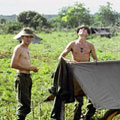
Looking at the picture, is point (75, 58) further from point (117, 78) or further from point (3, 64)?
point (3, 64)

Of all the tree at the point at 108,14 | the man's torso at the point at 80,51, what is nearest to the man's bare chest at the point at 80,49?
the man's torso at the point at 80,51

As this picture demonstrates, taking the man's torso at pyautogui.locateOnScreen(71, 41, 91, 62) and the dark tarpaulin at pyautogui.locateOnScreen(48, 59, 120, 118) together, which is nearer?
the dark tarpaulin at pyautogui.locateOnScreen(48, 59, 120, 118)

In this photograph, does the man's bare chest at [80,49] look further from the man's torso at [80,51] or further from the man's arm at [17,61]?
the man's arm at [17,61]

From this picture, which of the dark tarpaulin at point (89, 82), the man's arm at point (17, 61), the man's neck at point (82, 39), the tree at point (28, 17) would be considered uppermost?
the tree at point (28, 17)

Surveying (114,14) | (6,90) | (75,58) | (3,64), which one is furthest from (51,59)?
(114,14)

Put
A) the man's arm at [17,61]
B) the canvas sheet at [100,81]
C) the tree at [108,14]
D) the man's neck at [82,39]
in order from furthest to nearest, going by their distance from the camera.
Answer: the tree at [108,14] < the man's neck at [82,39] < the man's arm at [17,61] < the canvas sheet at [100,81]

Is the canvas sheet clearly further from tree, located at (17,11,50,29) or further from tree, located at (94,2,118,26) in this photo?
tree, located at (94,2,118,26)

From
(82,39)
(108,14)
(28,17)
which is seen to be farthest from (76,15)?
(82,39)

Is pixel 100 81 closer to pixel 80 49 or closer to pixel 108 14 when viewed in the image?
pixel 80 49

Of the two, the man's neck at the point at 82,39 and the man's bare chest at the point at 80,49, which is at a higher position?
the man's neck at the point at 82,39

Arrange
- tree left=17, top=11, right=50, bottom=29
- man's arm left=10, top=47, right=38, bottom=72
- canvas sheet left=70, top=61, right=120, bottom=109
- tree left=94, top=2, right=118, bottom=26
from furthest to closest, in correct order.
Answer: tree left=94, top=2, right=118, bottom=26 < tree left=17, top=11, right=50, bottom=29 < man's arm left=10, top=47, right=38, bottom=72 < canvas sheet left=70, top=61, right=120, bottom=109

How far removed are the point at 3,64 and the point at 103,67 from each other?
8.24m

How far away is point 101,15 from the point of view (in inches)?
3684

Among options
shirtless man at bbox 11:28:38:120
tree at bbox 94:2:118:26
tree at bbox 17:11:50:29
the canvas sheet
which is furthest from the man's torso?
tree at bbox 94:2:118:26
